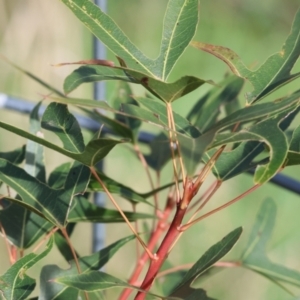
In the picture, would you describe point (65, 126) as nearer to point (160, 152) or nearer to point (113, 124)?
point (113, 124)

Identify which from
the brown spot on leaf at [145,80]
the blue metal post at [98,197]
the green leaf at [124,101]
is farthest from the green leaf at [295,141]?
the blue metal post at [98,197]

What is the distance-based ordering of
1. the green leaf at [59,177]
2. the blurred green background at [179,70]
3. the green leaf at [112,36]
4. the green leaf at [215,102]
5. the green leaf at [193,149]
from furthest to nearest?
the blurred green background at [179,70]
the green leaf at [215,102]
the green leaf at [59,177]
the green leaf at [112,36]
the green leaf at [193,149]

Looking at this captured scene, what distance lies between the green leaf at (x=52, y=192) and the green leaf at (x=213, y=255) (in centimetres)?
11

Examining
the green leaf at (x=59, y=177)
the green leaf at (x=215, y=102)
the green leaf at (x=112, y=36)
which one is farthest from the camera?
the green leaf at (x=215, y=102)

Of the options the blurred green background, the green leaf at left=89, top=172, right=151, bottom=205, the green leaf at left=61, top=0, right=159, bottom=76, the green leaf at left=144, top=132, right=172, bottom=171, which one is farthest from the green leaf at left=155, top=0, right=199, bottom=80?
the blurred green background

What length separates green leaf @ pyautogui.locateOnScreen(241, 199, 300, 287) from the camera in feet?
1.92

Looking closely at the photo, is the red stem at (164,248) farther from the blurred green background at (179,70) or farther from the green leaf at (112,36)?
the blurred green background at (179,70)

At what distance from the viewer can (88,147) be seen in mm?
390

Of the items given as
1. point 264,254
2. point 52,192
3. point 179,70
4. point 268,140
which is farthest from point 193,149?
point 179,70

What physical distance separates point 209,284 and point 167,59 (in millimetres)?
874

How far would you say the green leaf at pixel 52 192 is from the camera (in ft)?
1.49

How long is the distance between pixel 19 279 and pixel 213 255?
0.15 meters

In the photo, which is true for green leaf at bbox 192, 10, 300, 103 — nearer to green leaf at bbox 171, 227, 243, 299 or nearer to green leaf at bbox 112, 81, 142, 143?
green leaf at bbox 171, 227, 243, 299

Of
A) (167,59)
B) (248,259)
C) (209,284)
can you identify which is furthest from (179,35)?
(209,284)
